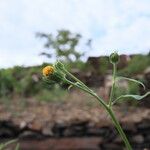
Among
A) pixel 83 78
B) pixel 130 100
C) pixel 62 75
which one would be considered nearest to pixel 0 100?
pixel 83 78

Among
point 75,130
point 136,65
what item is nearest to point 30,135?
point 75,130

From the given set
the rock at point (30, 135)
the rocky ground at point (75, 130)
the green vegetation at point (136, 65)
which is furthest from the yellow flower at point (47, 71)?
the green vegetation at point (136, 65)

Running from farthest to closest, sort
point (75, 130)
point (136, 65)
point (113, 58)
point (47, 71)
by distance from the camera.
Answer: point (136, 65)
point (75, 130)
point (113, 58)
point (47, 71)

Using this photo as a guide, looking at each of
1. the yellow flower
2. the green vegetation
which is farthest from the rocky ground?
the yellow flower

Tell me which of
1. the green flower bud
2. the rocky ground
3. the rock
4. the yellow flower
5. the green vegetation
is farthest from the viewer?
the green vegetation

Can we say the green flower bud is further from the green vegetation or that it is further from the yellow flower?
the green vegetation

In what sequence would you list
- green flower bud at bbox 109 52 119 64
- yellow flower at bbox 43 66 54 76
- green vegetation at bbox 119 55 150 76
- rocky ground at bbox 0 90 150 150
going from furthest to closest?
1. green vegetation at bbox 119 55 150 76
2. rocky ground at bbox 0 90 150 150
3. green flower bud at bbox 109 52 119 64
4. yellow flower at bbox 43 66 54 76

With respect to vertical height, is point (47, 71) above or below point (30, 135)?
above

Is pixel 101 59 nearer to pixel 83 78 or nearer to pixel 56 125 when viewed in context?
pixel 83 78

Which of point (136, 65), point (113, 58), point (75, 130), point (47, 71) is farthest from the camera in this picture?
point (136, 65)

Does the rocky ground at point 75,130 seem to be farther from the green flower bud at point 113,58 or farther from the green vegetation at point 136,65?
the green flower bud at point 113,58

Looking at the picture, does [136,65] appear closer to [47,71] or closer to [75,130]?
[75,130]

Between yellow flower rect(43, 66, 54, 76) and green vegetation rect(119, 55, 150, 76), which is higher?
green vegetation rect(119, 55, 150, 76)
